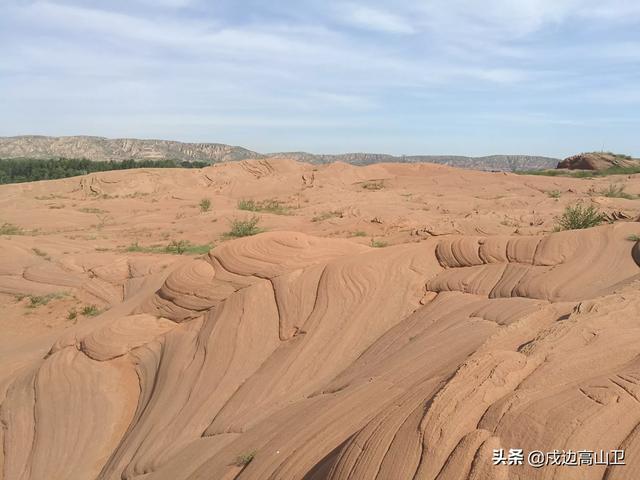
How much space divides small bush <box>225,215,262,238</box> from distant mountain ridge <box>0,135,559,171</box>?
7964 cm

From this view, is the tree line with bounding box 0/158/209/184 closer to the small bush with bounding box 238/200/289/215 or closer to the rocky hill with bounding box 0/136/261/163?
the small bush with bounding box 238/200/289/215

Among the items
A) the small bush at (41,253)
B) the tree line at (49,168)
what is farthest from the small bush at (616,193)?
the tree line at (49,168)

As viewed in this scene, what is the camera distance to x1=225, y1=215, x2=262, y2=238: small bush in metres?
16.6

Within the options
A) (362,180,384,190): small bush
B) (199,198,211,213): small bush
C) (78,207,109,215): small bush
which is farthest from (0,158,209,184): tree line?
(362,180,384,190): small bush

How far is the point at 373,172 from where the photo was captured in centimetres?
3397

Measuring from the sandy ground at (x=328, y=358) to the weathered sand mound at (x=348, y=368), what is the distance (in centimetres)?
2

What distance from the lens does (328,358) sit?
6.05 metres

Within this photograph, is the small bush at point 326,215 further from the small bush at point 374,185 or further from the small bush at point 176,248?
the small bush at point 374,185

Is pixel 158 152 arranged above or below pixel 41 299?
above

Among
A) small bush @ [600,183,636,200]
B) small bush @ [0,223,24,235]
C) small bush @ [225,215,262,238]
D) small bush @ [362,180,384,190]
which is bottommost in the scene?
small bush @ [0,223,24,235]

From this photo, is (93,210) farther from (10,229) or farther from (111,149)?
(111,149)

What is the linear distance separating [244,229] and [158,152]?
8987 cm

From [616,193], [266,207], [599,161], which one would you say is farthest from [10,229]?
[599,161]

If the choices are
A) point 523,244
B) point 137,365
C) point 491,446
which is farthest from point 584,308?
point 137,365
